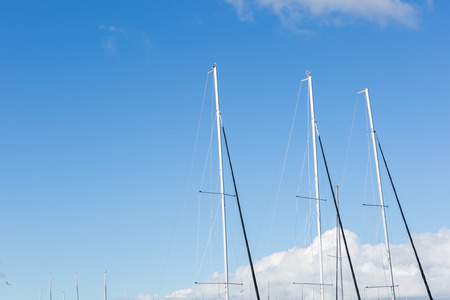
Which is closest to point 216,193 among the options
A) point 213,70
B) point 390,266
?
point 213,70

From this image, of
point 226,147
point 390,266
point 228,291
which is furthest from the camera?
point 390,266

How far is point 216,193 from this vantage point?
184 feet

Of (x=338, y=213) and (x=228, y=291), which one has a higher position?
(x=338, y=213)

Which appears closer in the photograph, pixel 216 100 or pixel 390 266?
pixel 216 100

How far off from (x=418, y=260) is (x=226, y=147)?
813 inches

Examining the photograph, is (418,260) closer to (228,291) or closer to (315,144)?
(315,144)

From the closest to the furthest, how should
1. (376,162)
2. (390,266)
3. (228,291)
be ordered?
(228,291), (390,266), (376,162)

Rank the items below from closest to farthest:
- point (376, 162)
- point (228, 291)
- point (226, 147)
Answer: point (228, 291) < point (226, 147) < point (376, 162)

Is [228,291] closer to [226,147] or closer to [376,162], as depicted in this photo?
[226,147]

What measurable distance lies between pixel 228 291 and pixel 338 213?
604 inches

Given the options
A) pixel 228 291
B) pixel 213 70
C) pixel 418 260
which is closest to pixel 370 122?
A: pixel 418 260

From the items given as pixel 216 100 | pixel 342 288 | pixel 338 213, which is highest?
pixel 216 100

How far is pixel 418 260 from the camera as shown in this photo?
6412 centimetres

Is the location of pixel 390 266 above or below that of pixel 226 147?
below
